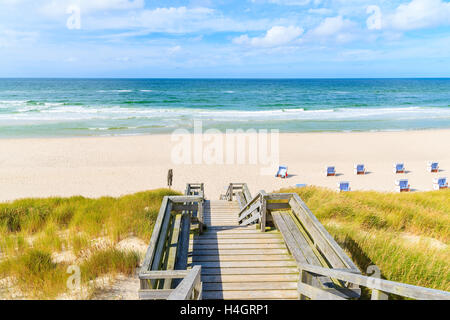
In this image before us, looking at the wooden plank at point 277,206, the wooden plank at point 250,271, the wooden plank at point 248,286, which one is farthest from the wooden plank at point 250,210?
the wooden plank at point 248,286

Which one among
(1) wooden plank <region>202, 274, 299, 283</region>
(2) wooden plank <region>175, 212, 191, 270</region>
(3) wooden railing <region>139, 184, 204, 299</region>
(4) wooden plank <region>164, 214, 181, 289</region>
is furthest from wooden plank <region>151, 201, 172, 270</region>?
(1) wooden plank <region>202, 274, 299, 283</region>

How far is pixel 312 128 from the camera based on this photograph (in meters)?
33.3

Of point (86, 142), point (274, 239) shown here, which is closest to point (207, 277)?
point (274, 239)

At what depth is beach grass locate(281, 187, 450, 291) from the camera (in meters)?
5.07

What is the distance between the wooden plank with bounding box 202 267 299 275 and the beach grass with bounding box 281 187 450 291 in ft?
5.18

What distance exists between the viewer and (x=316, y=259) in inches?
183

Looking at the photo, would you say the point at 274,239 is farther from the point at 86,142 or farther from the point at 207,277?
the point at 86,142

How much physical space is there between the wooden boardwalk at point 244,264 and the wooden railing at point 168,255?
1.09 feet

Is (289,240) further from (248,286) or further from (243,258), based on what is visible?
(248,286)

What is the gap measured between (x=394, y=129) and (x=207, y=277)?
33882 millimetres

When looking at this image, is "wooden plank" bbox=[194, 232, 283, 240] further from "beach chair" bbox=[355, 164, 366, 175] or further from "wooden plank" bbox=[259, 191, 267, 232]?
"beach chair" bbox=[355, 164, 366, 175]

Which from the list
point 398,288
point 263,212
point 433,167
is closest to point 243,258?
point 263,212

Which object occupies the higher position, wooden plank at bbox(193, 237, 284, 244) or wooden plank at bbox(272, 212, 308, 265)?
wooden plank at bbox(272, 212, 308, 265)

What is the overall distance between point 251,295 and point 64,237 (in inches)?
203
